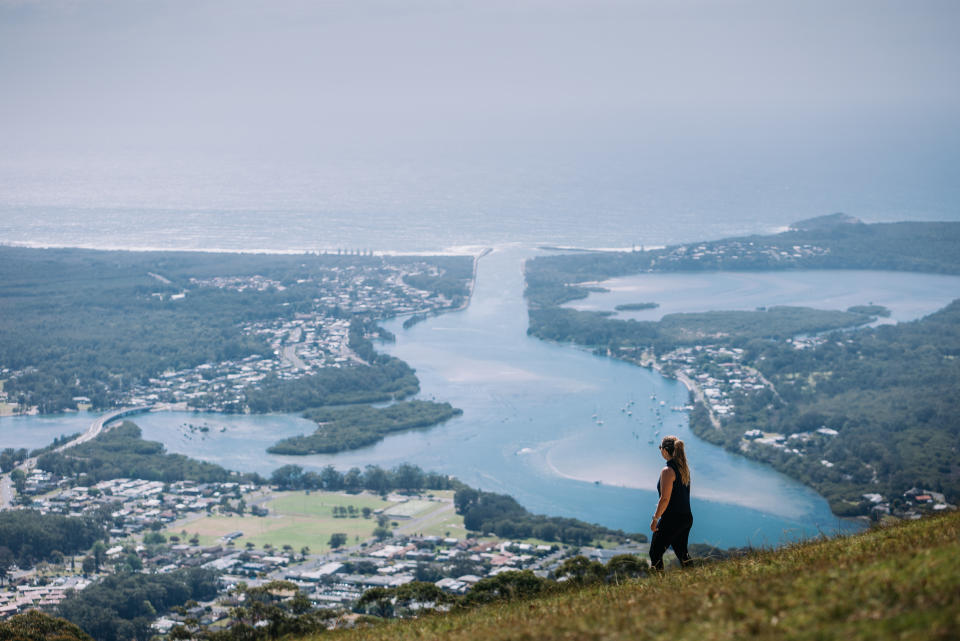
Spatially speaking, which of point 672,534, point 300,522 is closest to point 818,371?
point 300,522

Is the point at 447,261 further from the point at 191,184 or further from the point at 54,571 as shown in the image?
the point at 191,184

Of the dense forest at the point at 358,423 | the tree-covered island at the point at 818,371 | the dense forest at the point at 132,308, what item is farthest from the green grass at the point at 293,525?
the dense forest at the point at 132,308

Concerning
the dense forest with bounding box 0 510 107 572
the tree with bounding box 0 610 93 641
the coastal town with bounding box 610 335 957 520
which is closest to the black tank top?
the tree with bounding box 0 610 93 641

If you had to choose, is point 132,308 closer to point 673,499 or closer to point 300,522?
point 300,522

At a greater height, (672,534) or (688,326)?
(672,534)

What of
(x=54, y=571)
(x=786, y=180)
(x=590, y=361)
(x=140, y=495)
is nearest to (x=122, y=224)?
(x=590, y=361)

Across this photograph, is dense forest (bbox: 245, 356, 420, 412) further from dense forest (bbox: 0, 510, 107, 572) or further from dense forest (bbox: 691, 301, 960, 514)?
dense forest (bbox: 691, 301, 960, 514)
